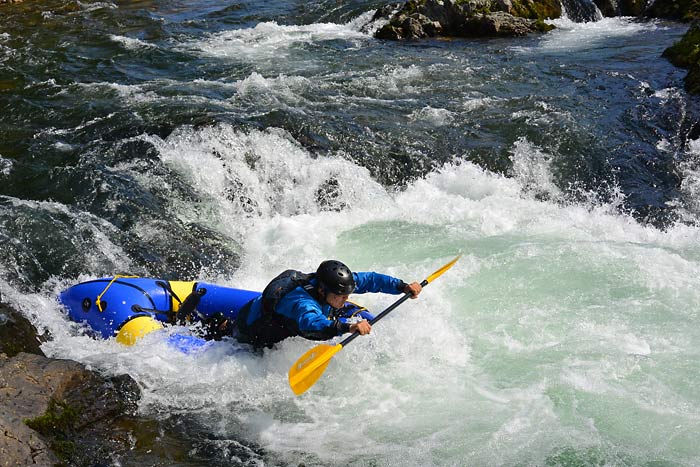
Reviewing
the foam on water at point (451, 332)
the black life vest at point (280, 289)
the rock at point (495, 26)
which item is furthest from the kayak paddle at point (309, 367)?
the rock at point (495, 26)

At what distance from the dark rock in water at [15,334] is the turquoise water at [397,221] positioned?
0.25m

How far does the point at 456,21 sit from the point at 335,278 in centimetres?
1130

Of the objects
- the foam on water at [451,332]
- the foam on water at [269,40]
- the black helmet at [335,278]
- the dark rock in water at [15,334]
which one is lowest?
the foam on water at [451,332]

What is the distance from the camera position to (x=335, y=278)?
17.4 ft

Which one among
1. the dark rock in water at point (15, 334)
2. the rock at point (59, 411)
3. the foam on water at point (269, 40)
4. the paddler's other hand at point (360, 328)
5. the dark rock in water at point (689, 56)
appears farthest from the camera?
the foam on water at point (269, 40)

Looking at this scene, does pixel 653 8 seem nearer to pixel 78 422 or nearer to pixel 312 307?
pixel 312 307

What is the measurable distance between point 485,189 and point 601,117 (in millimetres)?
2593

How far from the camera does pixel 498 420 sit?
5.30 metres

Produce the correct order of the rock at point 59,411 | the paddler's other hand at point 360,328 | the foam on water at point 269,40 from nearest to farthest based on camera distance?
the rock at point 59,411, the paddler's other hand at point 360,328, the foam on water at point 269,40

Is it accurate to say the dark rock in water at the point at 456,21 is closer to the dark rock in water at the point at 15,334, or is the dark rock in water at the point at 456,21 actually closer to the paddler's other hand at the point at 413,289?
the paddler's other hand at the point at 413,289

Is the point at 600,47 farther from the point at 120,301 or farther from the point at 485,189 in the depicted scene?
the point at 120,301

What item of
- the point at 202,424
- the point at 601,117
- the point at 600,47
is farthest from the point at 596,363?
the point at 600,47

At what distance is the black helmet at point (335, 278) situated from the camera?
5.29 metres

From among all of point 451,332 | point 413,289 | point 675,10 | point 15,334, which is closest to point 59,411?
point 15,334
